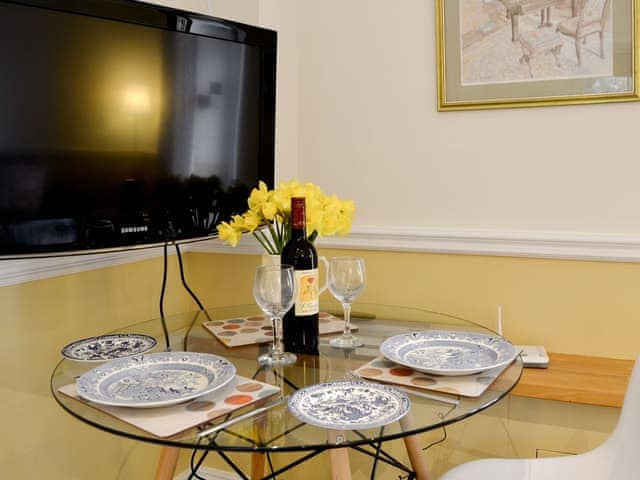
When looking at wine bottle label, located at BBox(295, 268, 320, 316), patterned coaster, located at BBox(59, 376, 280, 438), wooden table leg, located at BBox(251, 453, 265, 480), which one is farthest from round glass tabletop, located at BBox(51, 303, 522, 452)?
wooden table leg, located at BBox(251, 453, 265, 480)

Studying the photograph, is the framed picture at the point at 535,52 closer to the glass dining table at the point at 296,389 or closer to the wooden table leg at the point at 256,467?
the glass dining table at the point at 296,389

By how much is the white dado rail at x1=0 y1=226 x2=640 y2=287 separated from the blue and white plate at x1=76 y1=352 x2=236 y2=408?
0.62m

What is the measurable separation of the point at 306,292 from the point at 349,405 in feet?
1.39

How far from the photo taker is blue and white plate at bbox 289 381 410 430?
1.17 m

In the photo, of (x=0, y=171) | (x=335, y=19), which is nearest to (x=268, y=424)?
(x=0, y=171)

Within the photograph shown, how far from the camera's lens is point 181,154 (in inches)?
80.7

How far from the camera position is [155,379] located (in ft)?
4.57

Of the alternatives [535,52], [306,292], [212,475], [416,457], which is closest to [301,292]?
[306,292]

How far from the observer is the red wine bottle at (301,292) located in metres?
1.60

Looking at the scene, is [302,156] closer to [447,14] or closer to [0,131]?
[447,14]

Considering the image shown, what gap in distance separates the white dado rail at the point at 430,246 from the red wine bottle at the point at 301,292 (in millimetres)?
792

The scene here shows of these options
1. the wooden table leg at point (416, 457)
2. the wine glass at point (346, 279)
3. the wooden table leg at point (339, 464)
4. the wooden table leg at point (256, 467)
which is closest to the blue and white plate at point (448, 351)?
the wine glass at point (346, 279)

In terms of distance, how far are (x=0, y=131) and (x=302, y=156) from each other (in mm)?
1237

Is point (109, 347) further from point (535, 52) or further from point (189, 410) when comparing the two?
point (535, 52)
